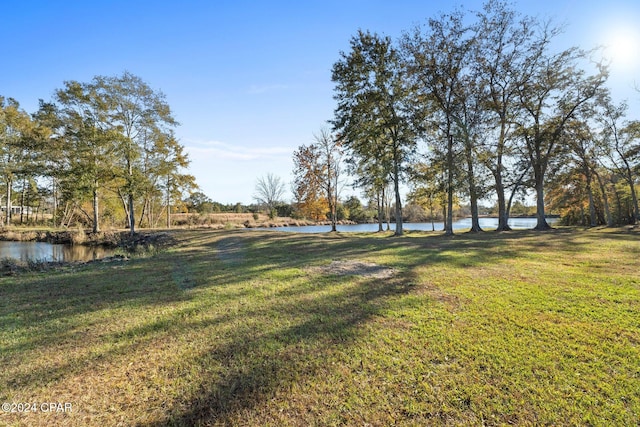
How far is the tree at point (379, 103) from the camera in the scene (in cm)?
1577

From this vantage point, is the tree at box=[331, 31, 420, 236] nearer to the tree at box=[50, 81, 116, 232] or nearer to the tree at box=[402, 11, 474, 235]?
the tree at box=[402, 11, 474, 235]

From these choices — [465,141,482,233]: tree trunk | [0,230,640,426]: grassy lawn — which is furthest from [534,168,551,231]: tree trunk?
[0,230,640,426]: grassy lawn

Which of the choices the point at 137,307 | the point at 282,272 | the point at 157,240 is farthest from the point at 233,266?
the point at 157,240

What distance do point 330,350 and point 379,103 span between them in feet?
50.9

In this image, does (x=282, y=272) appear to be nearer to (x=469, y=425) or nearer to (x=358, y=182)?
(x=469, y=425)

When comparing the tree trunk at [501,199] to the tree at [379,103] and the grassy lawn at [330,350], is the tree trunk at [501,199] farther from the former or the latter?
the grassy lawn at [330,350]

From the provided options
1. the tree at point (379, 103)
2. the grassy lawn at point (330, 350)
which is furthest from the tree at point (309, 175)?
the grassy lawn at point (330, 350)

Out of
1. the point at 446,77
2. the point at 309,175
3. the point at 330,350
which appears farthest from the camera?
the point at 309,175

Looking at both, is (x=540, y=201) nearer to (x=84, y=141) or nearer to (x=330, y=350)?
(x=330, y=350)

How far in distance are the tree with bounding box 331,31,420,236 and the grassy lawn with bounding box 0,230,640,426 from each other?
1131 cm

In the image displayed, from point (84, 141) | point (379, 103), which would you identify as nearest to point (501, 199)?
point (379, 103)

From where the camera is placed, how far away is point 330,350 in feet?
10.1

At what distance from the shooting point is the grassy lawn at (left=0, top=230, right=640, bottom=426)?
87.9 inches

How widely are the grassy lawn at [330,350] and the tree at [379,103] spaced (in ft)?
37.1
